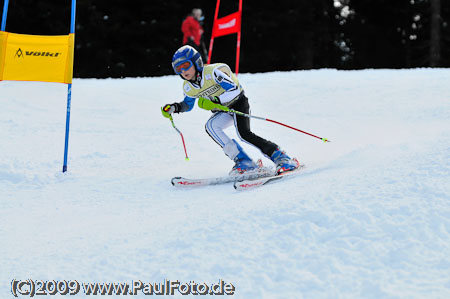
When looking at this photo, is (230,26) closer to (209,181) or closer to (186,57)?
(186,57)

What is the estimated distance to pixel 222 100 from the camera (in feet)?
15.5

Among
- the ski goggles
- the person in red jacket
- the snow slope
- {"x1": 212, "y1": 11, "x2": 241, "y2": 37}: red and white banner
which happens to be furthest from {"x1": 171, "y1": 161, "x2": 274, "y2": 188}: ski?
the person in red jacket

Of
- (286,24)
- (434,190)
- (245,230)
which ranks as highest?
(286,24)

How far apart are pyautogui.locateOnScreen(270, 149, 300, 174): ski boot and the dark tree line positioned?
637 inches

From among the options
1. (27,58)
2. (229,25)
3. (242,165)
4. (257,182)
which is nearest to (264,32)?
(229,25)

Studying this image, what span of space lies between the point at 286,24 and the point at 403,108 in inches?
569

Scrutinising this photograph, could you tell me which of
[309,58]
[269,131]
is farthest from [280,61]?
[269,131]

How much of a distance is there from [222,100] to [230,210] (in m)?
1.78

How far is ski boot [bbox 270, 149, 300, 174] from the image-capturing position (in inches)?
177

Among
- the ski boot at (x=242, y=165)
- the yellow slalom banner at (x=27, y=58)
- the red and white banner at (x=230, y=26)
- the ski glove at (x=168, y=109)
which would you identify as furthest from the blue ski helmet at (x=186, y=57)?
the red and white banner at (x=230, y=26)

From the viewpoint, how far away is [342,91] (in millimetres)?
8641

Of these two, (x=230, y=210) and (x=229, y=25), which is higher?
(x=229, y=25)

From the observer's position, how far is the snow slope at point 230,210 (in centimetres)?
235

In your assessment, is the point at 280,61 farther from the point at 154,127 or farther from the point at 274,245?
the point at 274,245
